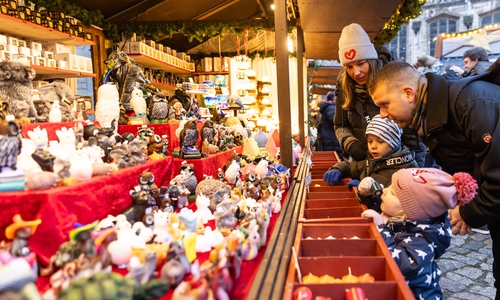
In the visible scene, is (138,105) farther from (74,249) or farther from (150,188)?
(74,249)

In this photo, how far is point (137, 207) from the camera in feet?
5.27

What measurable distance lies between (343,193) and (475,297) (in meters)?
1.56

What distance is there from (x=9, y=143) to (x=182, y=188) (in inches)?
32.6

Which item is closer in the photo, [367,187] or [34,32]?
[367,187]

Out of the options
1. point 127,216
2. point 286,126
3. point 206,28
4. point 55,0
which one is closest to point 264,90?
point 206,28

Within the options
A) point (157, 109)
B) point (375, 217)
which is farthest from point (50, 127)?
point (375, 217)

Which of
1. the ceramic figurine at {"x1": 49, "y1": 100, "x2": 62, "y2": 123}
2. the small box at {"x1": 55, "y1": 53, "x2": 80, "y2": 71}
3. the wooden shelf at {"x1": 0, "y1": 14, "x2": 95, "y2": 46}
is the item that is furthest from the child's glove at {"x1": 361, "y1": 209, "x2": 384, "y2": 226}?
the small box at {"x1": 55, "y1": 53, "x2": 80, "y2": 71}

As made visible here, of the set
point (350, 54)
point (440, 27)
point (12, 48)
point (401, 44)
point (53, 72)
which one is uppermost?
point (440, 27)

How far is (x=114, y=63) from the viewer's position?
258 centimetres

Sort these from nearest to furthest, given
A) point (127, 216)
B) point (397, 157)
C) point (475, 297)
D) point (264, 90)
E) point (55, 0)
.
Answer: point (127, 216) → point (397, 157) → point (475, 297) → point (55, 0) → point (264, 90)

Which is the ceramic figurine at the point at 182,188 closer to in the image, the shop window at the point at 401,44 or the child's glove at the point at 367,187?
the child's glove at the point at 367,187

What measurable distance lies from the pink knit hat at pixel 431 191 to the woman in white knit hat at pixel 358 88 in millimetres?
705

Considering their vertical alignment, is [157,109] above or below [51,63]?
below

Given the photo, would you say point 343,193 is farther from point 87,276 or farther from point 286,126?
point 87,276
